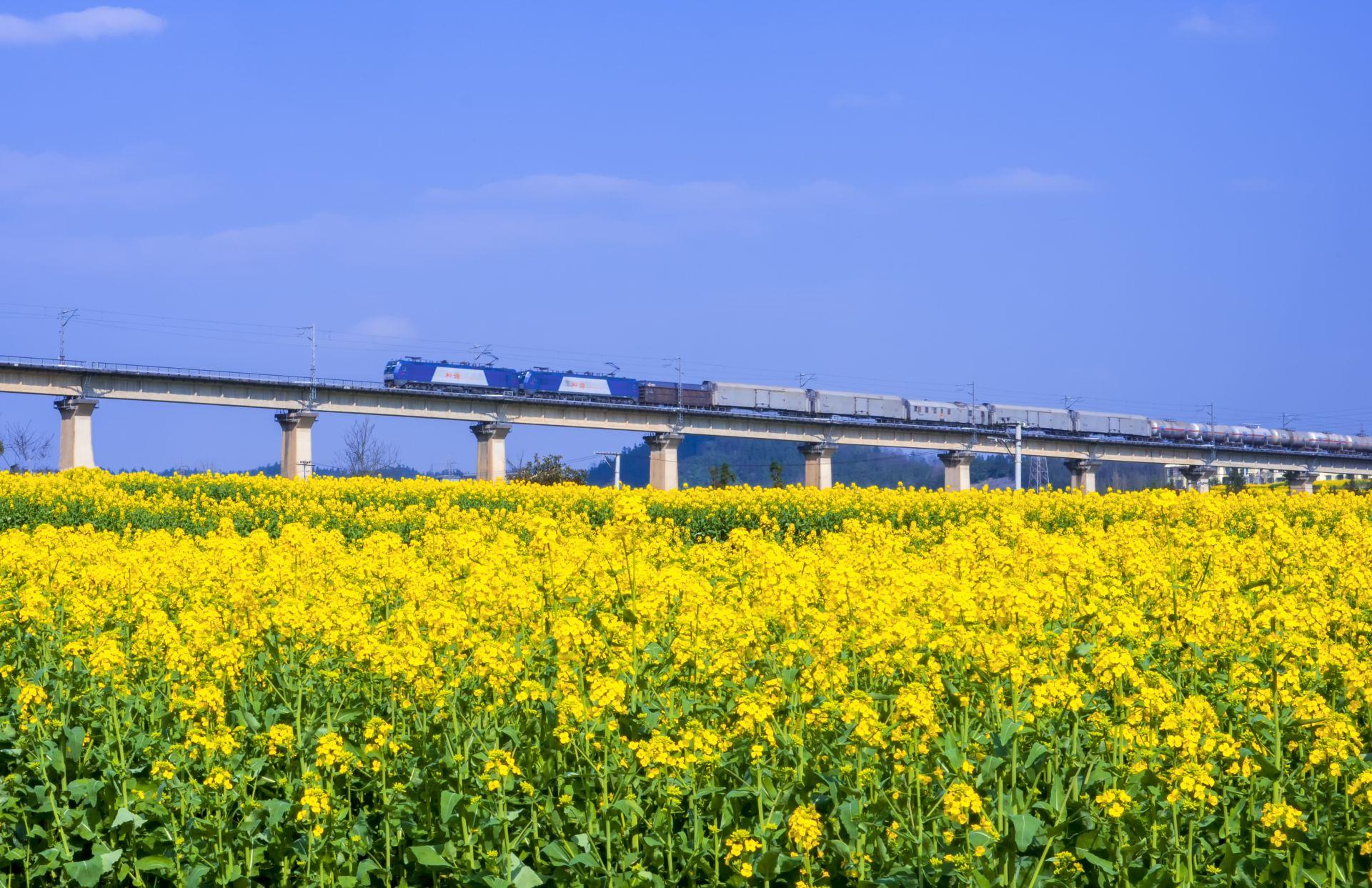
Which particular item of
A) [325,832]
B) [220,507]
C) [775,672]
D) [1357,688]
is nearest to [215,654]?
[325,832]

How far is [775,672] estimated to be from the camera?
19.7ft

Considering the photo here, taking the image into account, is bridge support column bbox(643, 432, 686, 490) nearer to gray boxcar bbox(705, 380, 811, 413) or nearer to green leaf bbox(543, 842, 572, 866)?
gray boxcar bbox(705, 380, 811, 413)

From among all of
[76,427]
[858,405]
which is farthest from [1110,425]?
[76,427]

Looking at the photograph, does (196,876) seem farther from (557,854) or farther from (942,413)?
(942,413)

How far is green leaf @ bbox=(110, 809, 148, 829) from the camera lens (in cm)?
570

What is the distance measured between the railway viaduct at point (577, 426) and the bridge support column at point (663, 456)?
82mm

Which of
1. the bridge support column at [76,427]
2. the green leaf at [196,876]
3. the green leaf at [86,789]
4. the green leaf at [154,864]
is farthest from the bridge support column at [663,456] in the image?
the green leaf at [196,876]

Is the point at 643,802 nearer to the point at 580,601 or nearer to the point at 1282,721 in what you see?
the point at 580,601

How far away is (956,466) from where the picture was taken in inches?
Answer: 3942

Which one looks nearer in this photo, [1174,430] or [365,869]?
[365,869]

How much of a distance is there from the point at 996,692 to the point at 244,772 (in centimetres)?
340

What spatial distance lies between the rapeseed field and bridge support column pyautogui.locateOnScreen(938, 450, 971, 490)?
91861 mm

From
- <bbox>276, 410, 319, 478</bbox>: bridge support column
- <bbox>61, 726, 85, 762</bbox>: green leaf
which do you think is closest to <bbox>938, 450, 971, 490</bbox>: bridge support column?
<bbox>276, 410, 319, 478</bbox>: bridge support column

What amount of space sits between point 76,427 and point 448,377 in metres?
21.9
